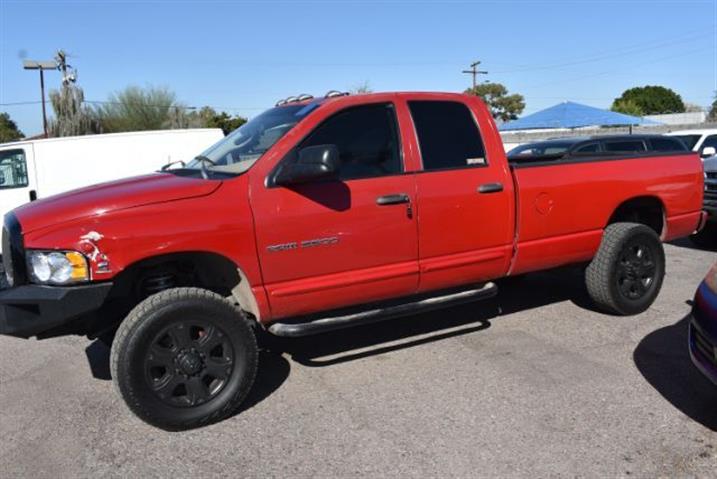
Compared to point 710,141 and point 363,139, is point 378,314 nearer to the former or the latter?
point 363,139

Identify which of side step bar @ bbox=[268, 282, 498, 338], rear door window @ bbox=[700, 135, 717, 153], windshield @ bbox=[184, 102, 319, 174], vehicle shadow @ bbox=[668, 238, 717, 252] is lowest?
vehicle shadow @ bbox=[668, 238, 717, 252]

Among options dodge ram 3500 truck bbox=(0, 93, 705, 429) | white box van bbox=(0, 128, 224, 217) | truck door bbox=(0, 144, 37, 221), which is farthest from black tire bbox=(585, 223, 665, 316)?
truck door bbox=(0, 144, 37, 221)

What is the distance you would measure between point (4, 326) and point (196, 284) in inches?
44.7

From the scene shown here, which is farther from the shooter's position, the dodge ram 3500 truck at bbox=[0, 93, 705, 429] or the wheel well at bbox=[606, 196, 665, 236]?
the wheel well at bbox=[606, 196, 665, 236]

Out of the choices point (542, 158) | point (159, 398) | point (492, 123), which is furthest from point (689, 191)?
point (159, 398)

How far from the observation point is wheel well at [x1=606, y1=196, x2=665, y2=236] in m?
5.49

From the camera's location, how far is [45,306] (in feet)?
10.9

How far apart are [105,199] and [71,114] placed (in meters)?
42.1

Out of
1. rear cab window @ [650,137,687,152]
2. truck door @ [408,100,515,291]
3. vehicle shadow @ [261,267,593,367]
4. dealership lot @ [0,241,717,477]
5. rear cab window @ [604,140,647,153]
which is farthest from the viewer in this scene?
rear cab window @ [650,137,687,152]

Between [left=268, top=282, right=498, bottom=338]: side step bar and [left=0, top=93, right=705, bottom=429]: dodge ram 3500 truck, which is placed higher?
[left=0, top=93, right=705, bottom=429]: dodge ram 3500 truck

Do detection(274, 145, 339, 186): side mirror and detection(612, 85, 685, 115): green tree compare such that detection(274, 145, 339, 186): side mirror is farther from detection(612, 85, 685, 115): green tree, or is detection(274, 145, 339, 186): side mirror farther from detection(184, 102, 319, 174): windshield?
detection(612, 85, 685, 115): green tree

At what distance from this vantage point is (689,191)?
570 cm

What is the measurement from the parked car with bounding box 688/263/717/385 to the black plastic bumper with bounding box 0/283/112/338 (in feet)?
11.1

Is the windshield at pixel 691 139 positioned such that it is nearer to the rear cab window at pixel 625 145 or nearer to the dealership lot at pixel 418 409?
the rear cab window at pixel 625 145
